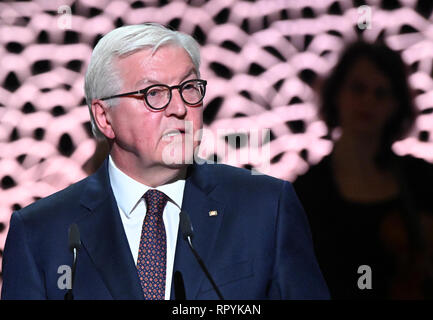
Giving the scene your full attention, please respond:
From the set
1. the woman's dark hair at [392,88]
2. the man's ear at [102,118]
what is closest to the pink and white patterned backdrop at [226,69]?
the woman's dark hair at [392,88]

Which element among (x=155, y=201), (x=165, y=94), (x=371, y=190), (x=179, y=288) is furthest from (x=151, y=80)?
(x=371, y=190)

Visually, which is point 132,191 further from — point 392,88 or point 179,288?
point 392,88

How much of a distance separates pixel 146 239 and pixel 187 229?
27cm

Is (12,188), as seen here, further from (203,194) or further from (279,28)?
(279,28)

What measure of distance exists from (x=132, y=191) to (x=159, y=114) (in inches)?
9.5

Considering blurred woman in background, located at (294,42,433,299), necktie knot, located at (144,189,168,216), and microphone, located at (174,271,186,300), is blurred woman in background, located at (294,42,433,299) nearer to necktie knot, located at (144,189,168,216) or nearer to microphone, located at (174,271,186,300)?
necktie knot, located at (144,189,168,216)

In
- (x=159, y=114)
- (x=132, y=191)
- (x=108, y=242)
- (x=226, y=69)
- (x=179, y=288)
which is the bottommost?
(x=179, y=288)

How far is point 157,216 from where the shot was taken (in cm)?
174

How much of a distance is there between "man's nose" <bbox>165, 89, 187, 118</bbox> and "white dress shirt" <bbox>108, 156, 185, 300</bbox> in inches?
8.4

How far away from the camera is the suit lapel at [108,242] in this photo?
1641 mm

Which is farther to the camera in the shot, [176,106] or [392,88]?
[392,88]

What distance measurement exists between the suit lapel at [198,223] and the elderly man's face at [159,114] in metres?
0.10

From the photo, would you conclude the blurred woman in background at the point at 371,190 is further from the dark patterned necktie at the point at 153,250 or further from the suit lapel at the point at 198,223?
the dark patterned necktie at the point at 153,250
